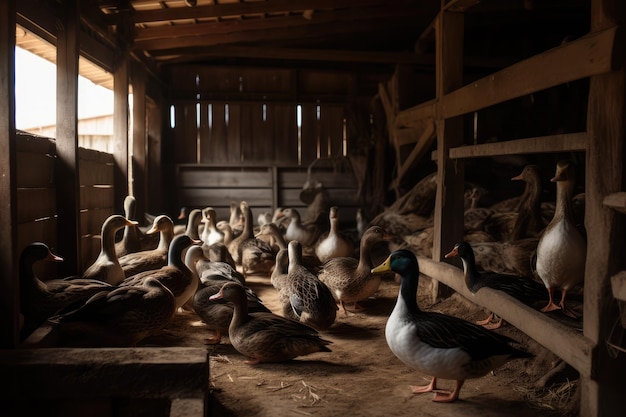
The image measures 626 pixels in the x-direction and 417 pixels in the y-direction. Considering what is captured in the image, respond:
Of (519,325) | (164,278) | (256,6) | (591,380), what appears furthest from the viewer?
(256,6)

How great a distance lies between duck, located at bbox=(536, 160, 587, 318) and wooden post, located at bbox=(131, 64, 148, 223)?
752 cm

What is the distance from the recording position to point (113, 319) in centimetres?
445

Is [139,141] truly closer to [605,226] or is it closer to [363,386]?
[363,386]

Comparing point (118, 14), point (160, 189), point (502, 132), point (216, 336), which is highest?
point (118, 14)

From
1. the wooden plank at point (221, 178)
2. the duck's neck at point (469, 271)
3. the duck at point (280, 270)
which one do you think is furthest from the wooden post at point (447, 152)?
the wooden plank at point (221, 178)

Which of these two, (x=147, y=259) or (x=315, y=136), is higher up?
(x=315, y=136)

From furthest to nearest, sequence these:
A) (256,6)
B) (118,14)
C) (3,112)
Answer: (256,6), (118,14), (3,112)

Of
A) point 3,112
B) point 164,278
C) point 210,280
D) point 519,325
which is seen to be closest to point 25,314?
point 164,278

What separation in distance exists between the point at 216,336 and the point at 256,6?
5555 mm

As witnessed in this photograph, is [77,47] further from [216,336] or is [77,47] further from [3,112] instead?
[216,336]

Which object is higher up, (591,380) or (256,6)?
(256,6)

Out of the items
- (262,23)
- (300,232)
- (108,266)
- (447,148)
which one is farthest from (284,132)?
(108,266)

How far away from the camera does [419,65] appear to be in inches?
469

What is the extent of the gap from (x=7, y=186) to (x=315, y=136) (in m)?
10.6
